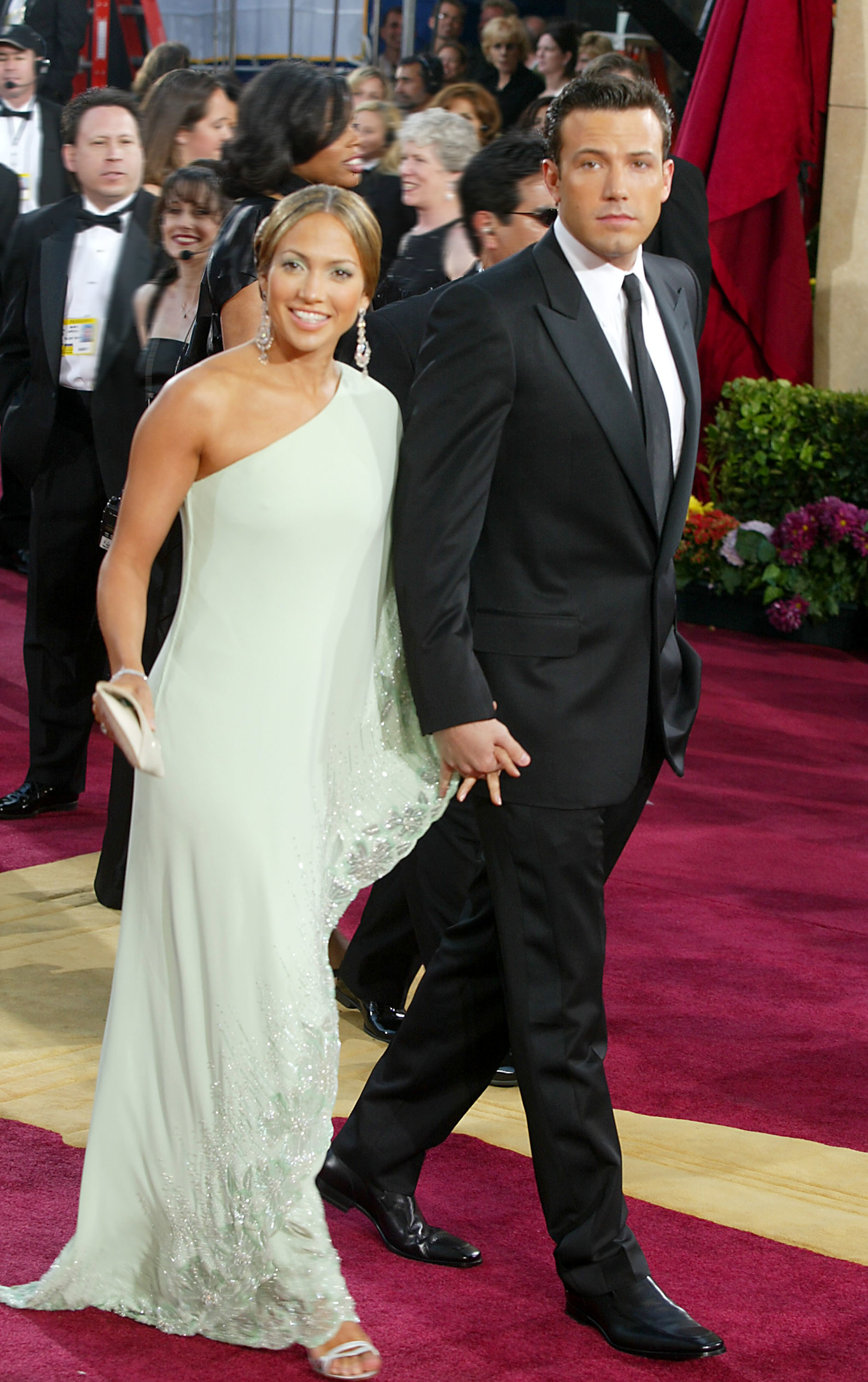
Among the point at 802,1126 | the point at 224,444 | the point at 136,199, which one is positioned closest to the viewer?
the point at 224,444

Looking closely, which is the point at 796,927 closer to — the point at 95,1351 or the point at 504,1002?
the point at 504,1002

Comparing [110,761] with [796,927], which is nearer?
[796,927]

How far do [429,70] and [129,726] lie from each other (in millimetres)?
7617

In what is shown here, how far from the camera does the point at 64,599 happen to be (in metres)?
4.80

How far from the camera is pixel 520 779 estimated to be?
2311mm

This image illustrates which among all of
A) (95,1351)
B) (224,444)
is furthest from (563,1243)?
(224,444)

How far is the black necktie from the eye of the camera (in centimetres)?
231

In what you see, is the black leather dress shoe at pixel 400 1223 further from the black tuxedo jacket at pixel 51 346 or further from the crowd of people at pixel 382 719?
the black tuxedo jacket at pixel 51 346

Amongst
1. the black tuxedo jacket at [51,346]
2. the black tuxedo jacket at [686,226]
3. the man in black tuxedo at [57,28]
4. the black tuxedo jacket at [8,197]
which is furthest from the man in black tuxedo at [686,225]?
the man in black tuxedo at [57,28]

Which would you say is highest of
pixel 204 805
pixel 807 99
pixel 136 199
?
pixel 807 99

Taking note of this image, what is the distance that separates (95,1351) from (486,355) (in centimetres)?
137

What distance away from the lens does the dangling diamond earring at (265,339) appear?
2221 mm

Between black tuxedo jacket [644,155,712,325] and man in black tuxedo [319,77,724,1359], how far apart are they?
247 centimetres

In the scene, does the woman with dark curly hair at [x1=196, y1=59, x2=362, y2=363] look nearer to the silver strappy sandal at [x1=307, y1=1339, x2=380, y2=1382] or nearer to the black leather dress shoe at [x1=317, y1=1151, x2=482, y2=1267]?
the black leather dress shoe at [x1=317, y1=1151, x2=482, y2=1267]
